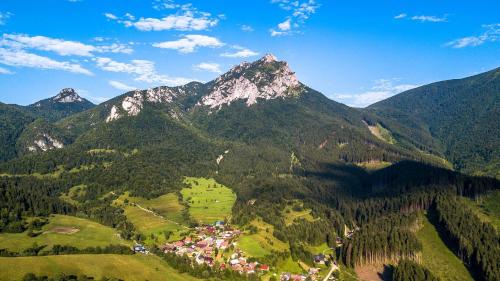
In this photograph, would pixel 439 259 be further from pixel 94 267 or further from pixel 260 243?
pixel 94 267

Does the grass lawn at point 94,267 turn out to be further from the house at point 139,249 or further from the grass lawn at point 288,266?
the grass lawn at point 288,266

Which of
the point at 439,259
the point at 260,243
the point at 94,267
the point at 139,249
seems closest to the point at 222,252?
the point at 260,243

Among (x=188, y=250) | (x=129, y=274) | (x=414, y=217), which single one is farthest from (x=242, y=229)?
(x=414, y=217)

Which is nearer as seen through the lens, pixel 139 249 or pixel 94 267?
pixel 94 267

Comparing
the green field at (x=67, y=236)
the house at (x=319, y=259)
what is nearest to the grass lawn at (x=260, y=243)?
the house at (x=319, y=259)

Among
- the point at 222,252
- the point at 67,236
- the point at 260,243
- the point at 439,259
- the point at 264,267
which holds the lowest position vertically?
the point at 439,259

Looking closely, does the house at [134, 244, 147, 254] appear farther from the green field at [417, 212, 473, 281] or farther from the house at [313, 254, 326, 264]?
the green field at [417, 212, 473, 281]
